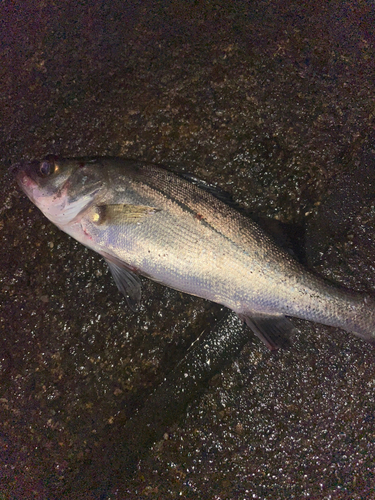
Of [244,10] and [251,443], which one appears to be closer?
[251,443]

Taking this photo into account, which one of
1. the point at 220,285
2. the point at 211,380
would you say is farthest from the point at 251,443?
the point at 220,285

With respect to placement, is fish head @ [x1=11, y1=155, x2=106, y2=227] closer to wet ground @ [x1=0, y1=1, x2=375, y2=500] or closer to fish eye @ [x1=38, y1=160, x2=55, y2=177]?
fish eye @ [x1=38, y1=160, x2=55, y2=177]

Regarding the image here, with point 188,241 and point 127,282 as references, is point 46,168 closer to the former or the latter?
point 127,282

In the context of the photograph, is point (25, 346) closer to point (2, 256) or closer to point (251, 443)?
point (2, 256)

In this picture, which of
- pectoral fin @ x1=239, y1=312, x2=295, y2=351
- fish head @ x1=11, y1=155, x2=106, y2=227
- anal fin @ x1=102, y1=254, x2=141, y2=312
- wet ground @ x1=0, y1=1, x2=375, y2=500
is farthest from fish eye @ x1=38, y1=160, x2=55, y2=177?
pectoral fin @ x1=239, y1=312, x2=295, y2=351

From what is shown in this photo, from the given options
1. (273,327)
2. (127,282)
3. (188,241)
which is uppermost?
(188,241)

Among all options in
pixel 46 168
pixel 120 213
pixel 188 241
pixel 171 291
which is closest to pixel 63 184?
pixel 46 168

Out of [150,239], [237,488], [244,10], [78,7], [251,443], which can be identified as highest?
[78,7]
